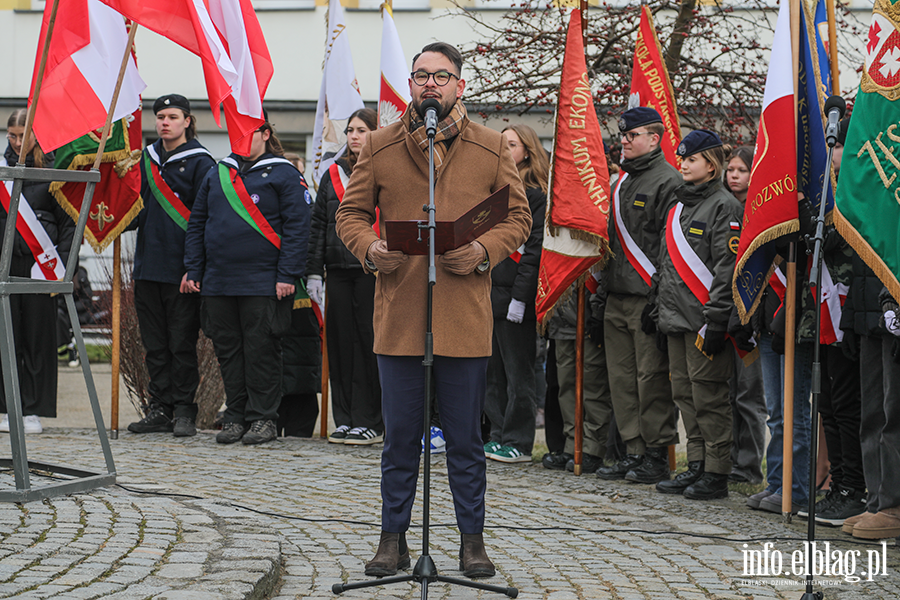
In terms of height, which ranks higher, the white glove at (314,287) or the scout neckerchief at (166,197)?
the scout neckerchief at (166,197)

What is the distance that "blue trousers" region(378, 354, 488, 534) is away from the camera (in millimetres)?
4574

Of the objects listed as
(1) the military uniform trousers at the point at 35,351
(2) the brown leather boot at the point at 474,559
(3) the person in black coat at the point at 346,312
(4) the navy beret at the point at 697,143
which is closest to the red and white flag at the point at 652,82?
(4) the navy beret at the point at 697,143

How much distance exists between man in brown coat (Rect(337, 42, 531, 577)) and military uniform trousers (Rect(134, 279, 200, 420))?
434 centimetres

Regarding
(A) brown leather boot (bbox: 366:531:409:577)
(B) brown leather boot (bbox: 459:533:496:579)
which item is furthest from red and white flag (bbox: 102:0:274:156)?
(B) brown leather boot (bbox: 459:533:496:579)

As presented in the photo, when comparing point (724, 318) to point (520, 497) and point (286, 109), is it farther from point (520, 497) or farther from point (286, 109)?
point (286, 109)

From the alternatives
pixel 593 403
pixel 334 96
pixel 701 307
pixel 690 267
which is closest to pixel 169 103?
pixel 334 96

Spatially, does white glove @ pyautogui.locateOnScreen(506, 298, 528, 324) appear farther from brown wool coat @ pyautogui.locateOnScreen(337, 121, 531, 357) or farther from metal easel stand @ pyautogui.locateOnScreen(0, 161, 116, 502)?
metal easel stand @ pyautogui.locateOnScreen(0, 161, 116, 502)

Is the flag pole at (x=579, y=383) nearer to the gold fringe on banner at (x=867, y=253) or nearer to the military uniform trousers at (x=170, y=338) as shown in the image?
the gold fringe on banner at (x=867, y=253)

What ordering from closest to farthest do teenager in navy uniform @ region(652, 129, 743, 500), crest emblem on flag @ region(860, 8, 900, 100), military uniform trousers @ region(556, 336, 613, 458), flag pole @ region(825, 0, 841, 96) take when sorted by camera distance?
1. crest emblem on flag @ region(860, 8, 900, 100)
2. flag pole @ region(825, 0, 841, 96)
3. teenager in navy uniform @ region(652, 129, 743, 500)
4. military uniform trousers @ region(556, 336, 613, 458)

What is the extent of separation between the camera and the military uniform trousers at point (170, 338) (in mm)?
8648

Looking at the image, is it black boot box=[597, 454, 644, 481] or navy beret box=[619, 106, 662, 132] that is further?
black boot box=[597, 454, 644, 481]

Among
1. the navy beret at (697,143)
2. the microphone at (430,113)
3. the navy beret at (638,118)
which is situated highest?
the navy beret at (638,118)

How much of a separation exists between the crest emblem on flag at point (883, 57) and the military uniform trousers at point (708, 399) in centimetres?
195

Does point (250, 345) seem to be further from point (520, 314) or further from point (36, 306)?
point (520, 314)
